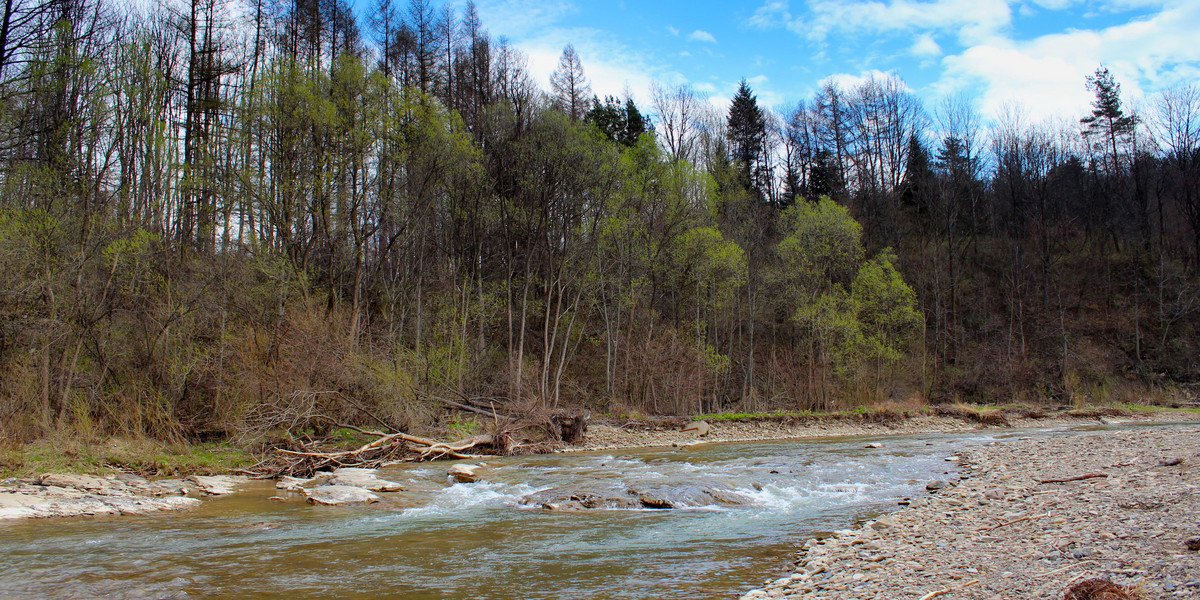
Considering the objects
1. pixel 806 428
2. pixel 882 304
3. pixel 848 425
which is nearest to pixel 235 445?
pixel 806 428

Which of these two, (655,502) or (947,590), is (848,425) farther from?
(947,590)

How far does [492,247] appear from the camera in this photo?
31.0 m

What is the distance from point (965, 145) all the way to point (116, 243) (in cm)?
4630

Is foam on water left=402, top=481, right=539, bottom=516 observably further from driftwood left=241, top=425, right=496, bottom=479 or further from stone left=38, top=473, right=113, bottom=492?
stone left=38, top=473, right=113, bottom=492

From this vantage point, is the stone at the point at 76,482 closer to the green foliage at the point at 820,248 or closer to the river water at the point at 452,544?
the river water at the point at 452,544

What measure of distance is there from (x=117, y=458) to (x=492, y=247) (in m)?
19.4

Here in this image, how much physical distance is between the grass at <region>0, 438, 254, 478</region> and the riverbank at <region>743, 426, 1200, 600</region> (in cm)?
1222

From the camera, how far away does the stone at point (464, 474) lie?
44.7 feet

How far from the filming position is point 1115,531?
6.32 m

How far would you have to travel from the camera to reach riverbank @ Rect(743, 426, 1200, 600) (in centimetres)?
503

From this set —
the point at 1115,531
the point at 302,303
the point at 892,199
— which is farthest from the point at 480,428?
the point at 892,199

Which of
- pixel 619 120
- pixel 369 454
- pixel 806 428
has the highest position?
pixel 619 120

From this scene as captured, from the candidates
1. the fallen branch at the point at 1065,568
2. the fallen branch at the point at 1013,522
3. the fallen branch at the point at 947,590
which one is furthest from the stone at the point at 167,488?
the fallen branch at the point at 1065,568

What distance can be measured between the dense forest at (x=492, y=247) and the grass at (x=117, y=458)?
79 cm
